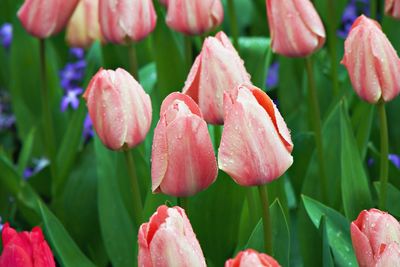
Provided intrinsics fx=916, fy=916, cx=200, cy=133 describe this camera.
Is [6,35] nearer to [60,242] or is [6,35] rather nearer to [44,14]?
[44,14]

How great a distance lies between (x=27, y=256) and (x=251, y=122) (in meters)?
0.32

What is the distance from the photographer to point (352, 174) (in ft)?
5.09

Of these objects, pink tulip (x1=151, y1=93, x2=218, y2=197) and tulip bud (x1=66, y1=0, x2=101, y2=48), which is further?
→ tulip bud (x1=66, y1=0, x2=101, y2=48)

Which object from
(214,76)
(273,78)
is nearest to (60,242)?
(214,76)

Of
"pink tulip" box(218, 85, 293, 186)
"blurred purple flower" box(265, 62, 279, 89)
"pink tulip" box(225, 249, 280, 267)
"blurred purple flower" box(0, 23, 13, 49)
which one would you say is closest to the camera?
"pink tulip" box(225, 249, 280, 267)

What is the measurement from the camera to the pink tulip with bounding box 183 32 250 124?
1345 mm

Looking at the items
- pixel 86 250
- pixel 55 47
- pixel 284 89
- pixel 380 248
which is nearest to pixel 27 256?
pixel 380 248

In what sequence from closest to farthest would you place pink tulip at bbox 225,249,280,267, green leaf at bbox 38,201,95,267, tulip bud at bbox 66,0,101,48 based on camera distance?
pink tulip at bbox 225,249,280,267 → green leaf at bbox 38,201,95,267 → tulip bud at bbox 66,0,101,48

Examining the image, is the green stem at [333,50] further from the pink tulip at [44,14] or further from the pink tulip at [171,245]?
the pink tulip at [171,245]

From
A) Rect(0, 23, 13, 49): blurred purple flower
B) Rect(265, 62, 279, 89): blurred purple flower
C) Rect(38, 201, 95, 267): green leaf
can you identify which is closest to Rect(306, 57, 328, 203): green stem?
A: Rect(38, 201, 95, 267): green leaf

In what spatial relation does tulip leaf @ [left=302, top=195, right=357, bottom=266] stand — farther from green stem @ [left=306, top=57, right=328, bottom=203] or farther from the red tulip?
the red tulip

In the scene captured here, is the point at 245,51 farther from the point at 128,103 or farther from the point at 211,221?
the point at 128,103

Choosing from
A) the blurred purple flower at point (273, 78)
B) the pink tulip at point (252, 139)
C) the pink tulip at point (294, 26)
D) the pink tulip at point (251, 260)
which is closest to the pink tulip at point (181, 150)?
the pink tulip at point (252, 139)

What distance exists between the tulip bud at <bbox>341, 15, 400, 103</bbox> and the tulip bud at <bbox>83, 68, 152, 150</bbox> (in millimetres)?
330
